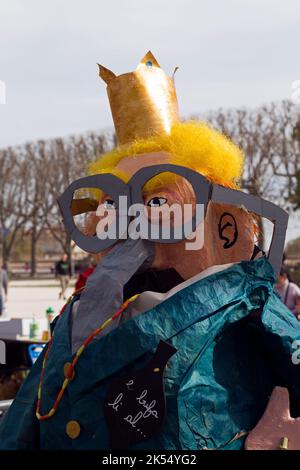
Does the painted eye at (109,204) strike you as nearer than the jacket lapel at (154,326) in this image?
No

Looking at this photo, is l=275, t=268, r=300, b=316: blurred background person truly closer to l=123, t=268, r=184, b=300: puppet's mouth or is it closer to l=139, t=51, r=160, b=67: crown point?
l=139, t=51, r=160, b=67: crown point

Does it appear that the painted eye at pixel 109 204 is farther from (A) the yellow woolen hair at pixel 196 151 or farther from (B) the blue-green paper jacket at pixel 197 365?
(B) the blue-green paper jacket at pixel 197 365

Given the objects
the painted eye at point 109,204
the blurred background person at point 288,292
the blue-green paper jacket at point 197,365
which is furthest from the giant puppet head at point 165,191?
the blurred background person at point 288,292

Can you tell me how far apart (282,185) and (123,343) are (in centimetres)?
1998

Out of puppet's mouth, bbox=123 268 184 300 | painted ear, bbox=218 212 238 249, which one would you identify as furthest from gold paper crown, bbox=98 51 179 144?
puppet's mouth, bbox=123 268 184 300

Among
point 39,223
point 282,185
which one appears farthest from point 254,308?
point 39,223

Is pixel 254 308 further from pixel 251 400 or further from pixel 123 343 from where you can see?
pixel 123 343

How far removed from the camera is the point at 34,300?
17359 mm

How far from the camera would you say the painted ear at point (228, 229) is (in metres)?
2.34

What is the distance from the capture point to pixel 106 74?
2492 millimetres

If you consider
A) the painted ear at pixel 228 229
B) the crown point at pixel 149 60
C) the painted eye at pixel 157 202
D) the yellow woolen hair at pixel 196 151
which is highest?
the crown point at pixel 149 60

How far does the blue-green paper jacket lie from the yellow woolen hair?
1.08 feet

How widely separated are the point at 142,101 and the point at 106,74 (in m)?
0.17

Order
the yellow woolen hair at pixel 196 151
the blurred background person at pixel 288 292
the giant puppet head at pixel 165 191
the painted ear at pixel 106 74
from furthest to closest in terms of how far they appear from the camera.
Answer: the blurred background person at pixel 288 292
the painted ear at pixel 106 74
the yellow woolen hair at pixel 196 151
the giant puppet head at pixel 165 191
